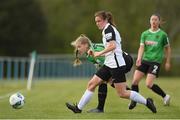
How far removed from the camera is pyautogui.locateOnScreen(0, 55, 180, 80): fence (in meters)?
32.6

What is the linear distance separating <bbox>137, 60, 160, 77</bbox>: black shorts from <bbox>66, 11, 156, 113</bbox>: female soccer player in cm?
223

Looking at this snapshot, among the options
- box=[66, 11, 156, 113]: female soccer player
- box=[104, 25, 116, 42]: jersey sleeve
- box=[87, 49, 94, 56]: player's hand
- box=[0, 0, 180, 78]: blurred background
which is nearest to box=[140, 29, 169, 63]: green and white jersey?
box=[66, 11, 156, 113]: female soccer player

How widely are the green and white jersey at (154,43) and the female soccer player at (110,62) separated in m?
2.36

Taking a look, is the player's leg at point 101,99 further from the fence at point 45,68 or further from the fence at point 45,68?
the fence at point 45,68

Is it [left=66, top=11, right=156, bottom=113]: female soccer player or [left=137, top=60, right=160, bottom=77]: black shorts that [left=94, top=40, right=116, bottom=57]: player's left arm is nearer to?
[left=66, top=11, right=156, bottom=113]: female soccer player

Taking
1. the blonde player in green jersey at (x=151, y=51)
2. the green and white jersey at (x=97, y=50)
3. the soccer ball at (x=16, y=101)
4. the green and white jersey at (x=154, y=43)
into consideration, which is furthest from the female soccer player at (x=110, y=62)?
the green and white jersey at (x=154, y=43)

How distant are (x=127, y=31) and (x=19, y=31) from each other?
30.0ft

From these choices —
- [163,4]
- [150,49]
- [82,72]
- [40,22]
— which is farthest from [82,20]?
[150,49]

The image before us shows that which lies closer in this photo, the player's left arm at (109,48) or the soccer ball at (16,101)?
the player's left arm at (109,48)

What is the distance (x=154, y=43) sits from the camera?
47.5 ft

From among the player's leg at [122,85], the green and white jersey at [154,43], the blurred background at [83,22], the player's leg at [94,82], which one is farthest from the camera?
the blurred background at [83,22]

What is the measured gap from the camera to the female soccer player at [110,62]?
39.1 ft

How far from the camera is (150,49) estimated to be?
47.7 ft

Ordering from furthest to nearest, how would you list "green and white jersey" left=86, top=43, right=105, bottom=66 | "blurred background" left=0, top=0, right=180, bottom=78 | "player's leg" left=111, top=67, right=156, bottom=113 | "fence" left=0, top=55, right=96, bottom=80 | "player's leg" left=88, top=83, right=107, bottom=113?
"blurred background" left=0, top=0, right=180, bottom=78, "fence" left=0, top=55, right=96, bottom=80, "player's leg" left=88, top=83, right=107, bottom=113, "green and white jersey" left=86, top=43, right=105, bottom=66, "player's leg" left=111, top=67, right=156, bottom=113
